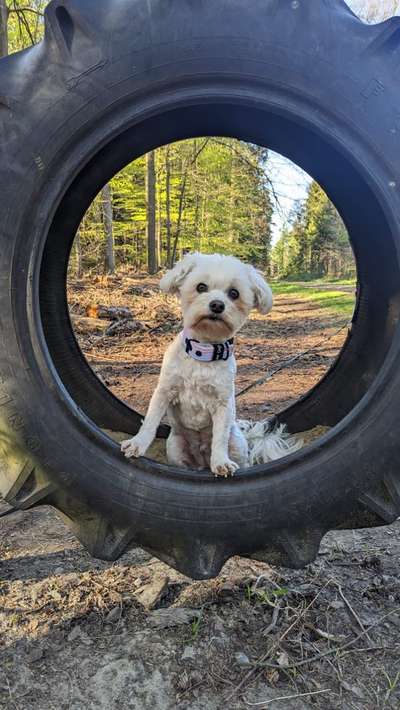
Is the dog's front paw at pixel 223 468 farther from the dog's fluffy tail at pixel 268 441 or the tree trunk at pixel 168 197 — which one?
the tree trunk at pixel 168 197

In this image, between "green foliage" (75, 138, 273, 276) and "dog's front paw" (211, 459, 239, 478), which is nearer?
"dog's front paw" (211, 459, 239, 478)

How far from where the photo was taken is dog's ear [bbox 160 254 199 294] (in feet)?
6.32

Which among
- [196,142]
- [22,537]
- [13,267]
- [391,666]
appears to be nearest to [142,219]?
[196,142]

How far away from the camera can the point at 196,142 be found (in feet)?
14.6

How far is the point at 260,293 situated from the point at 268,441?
26.4 inches

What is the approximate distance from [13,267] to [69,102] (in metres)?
0.46

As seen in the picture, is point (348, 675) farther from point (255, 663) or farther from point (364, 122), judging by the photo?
point (364, 122)

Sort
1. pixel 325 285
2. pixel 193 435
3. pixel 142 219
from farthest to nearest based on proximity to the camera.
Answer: pixel 142 219
pixel 325 285
pixel 193 435

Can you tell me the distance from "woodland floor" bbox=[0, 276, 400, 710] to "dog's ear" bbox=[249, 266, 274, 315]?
1025 millimetres

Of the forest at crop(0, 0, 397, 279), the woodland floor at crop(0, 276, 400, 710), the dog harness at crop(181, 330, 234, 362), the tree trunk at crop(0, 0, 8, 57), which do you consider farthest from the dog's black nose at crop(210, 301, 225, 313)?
the tree trunk at crop(0, 0, 8, 57)

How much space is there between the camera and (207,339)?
191cm

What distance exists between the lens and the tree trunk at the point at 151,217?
5.46 m

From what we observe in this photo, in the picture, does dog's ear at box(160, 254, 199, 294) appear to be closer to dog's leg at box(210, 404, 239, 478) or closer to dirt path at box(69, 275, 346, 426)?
dog's leg at box(210, 404, 239, 478)

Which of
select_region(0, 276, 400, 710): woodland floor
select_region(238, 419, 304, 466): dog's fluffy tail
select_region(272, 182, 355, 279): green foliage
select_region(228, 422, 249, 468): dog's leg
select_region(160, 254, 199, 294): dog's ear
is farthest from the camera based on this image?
select_region(272, 182, 355, 279): green foliage
